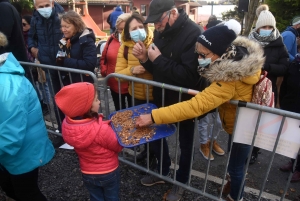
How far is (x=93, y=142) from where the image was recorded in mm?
1989

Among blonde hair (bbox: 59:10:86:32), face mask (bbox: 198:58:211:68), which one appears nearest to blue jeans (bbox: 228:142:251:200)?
face mask (bbox: 198:58:211:68)

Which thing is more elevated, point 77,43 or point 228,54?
point 228,54

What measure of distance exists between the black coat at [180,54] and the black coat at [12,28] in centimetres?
239

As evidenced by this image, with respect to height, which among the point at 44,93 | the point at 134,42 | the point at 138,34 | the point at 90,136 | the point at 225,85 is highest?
the point at 138,34

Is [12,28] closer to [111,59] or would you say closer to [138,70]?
[111,59]

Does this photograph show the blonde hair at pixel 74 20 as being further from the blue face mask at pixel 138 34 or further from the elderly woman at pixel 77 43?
the blue face mask at pixel 138 34

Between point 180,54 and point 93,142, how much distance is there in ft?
3.76

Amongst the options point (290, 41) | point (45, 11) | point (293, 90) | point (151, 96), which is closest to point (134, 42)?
point (151, 96)

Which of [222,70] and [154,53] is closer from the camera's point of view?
[222,70]

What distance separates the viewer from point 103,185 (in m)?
2.20

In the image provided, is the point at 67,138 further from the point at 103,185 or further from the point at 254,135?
the point at 254,135

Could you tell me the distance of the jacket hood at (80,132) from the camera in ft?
6.23

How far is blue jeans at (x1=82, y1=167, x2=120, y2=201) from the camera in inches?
85.3

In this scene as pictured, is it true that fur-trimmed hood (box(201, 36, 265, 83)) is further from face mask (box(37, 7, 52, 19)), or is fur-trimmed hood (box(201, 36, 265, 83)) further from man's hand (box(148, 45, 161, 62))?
face mask (box(37, 7, 52, 19))
